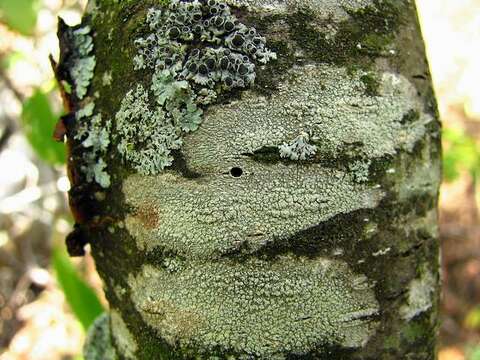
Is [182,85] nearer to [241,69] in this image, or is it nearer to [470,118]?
[241,69]

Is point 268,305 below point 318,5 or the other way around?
below

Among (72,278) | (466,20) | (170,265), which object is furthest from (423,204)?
(466,20)

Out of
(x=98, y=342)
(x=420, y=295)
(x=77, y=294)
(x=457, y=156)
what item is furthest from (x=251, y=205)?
(x=457, y=156)

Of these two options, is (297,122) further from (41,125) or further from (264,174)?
(41,125)

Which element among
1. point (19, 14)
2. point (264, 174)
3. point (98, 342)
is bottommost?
point (98, 342)

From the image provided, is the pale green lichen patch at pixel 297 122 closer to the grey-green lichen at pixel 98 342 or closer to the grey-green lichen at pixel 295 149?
the grey-green lichen at pixel 295 149

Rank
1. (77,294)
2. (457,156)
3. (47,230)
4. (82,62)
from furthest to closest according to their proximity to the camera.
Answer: (47,230), (457,156), (77,294), (82,62)

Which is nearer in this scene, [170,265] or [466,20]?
[170,265]
